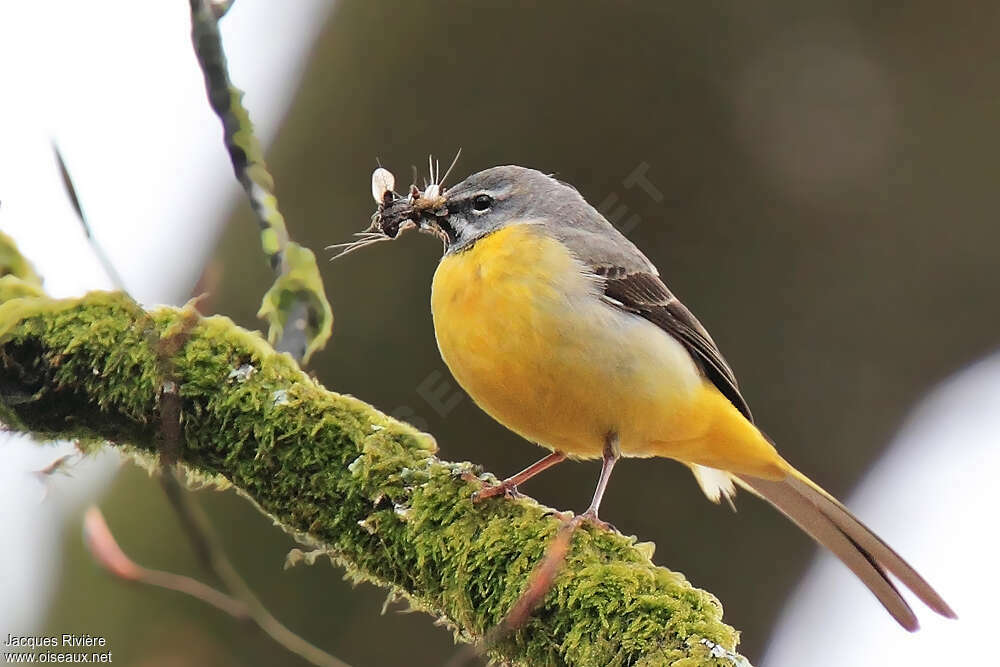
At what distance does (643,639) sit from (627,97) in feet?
9.95

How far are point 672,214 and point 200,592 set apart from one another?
3008 millimetres

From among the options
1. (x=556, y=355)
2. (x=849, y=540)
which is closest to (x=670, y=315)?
(x=556, y=355)

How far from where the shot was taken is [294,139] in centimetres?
500

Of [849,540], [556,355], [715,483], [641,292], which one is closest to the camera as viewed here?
[556,355]

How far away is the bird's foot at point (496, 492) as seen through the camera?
3.04m

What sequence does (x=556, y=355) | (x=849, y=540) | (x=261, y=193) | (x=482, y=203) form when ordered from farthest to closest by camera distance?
(x=482, y=203) → (x=849, y=540) → (x=556, y=355) → (x=261, y=193)

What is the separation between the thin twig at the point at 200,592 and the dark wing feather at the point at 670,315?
233 cm

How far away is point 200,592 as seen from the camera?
2.73 meters

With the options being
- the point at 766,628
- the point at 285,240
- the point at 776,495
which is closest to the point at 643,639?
the point at 285,240

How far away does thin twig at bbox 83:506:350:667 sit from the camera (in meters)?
2.52

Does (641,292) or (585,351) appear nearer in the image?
(585,351)

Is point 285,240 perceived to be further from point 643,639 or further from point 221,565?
point 643,639

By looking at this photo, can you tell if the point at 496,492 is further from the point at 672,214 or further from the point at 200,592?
the point at 672,214

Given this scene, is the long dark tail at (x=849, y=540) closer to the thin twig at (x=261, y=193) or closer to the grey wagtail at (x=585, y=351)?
the grey wagtail at (x=585, y=351)
